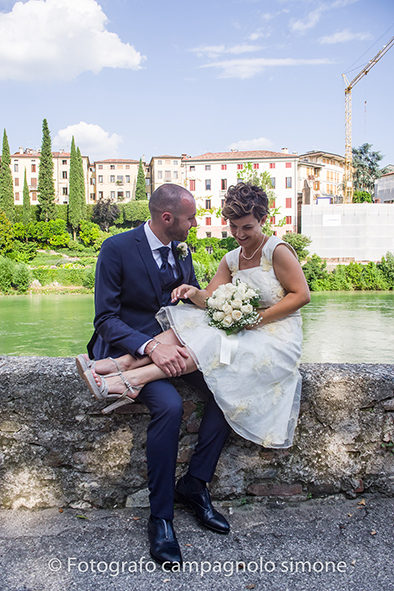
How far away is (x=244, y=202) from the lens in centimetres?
307

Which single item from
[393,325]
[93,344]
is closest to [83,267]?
[393,325]

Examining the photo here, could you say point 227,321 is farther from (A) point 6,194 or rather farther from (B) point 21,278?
(A) point 6,194

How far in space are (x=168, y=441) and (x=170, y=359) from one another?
16.5 inches

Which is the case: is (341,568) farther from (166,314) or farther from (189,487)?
(166,314)

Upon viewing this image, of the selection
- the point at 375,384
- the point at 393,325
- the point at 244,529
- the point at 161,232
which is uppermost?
the point at 161,232

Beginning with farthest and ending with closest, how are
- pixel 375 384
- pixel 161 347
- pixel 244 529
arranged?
pixel 375 384
pixel 161 347
pixel 244 529

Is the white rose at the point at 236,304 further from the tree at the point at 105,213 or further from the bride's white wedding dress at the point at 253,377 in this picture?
the tree at the point at 105,213

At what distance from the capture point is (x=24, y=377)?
2.79 metres

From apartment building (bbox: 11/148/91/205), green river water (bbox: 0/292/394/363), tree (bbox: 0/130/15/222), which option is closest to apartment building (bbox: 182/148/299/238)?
apartment building (bbox: 11/148/91/205)

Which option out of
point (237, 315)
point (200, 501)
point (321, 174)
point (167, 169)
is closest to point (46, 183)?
point (167, 169)

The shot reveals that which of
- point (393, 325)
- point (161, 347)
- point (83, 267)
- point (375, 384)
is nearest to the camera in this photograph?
point (161, 347)

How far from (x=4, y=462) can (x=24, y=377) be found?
47 centimetres

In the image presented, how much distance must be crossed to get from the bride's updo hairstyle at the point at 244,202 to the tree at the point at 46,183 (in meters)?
61.2

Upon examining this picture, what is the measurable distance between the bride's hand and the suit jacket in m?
0.08
